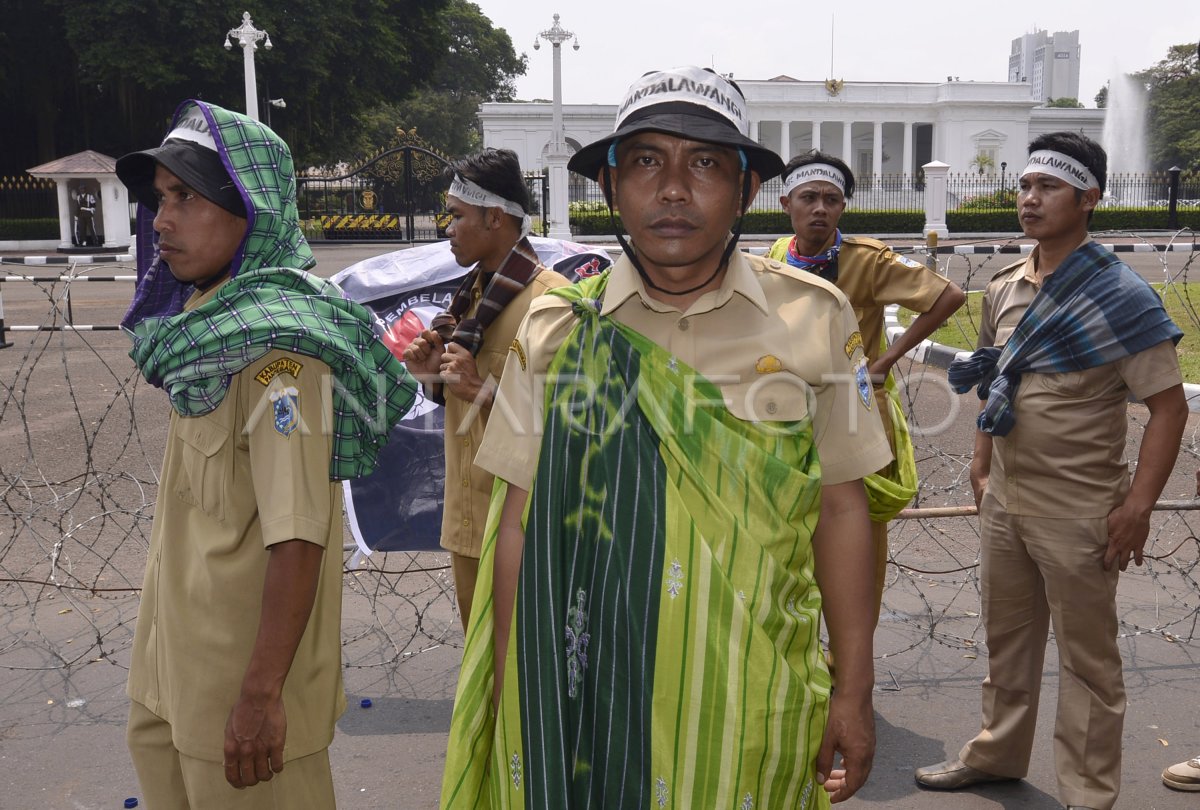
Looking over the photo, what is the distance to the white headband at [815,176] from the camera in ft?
14.5

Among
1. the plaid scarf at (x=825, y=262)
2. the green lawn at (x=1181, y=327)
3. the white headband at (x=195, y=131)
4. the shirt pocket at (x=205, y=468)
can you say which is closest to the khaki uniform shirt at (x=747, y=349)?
the shirt pocket at (x=205, y=468)

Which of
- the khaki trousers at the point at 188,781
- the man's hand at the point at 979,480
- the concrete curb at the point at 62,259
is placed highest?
the concrete curb at the point at 62,259

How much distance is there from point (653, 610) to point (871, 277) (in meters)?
2.66

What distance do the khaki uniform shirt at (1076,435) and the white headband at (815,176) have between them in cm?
139

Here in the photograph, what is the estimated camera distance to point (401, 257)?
4.81 metres

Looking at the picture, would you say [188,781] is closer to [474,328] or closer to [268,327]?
[268,327]

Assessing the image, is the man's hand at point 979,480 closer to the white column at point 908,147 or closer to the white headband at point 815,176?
the white headband at point 815,176

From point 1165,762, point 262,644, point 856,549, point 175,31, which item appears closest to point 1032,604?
point 1165,762

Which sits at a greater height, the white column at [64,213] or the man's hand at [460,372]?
the white column at [64,213]

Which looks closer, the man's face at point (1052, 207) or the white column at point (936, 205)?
the man's face at point (1052, 207)

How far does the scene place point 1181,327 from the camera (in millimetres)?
13039

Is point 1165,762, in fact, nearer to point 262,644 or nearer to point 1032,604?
point 1032,604

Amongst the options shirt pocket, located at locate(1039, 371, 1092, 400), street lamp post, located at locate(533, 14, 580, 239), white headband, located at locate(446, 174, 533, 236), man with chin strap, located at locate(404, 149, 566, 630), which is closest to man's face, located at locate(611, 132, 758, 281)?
man with chin strap, located at locate(404, 149, 566, 630)

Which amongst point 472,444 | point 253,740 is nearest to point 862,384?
point 253,740
